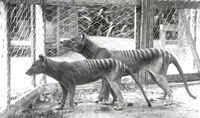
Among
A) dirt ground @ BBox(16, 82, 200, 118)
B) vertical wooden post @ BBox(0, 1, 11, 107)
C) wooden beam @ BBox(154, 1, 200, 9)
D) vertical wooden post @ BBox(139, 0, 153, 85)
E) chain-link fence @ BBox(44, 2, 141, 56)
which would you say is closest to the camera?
vertical wooden post @ BBox(0, 1, 11, 107)

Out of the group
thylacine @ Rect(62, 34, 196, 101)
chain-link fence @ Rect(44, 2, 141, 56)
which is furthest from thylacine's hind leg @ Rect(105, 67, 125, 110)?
chain-link fence @ Rect(44, 2, 141, 56)

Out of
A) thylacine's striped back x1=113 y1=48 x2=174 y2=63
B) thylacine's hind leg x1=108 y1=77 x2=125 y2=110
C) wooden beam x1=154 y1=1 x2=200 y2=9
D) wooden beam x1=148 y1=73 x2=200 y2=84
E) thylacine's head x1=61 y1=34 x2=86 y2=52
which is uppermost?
wooden beam x1=154 y1=1 x2=200 y2=9

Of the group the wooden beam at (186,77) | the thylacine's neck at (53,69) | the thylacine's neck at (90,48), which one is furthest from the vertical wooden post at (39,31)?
the wooden beam at (186,77)

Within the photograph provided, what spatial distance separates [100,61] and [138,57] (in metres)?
0.79

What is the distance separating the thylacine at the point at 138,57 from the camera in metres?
5.39

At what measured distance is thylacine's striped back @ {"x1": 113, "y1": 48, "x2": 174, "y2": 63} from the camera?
17.7 ft

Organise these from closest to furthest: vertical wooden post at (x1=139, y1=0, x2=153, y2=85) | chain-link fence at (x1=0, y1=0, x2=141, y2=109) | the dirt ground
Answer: chain-link fence at (x1=0, y1=0, x2=141, y2=109) < the dirt ground < vertical wooden post at (x1=139, y1=0, x2=153, y2=85)

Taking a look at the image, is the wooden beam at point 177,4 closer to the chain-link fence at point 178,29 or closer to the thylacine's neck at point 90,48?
the chain-link fence at point 178,29

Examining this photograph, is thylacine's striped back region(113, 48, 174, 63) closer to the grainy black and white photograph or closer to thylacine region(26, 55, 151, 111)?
the grainy black and white photograph

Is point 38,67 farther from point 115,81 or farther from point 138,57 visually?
point 138,57

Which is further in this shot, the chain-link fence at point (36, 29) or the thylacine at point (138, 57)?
A: the thylacine at point (138, 57)

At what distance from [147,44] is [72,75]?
2306 millimetres

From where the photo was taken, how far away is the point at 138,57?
5477 mm

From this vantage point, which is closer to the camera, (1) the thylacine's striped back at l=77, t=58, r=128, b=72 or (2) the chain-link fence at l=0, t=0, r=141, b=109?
(2) the chain-link fence at l=0, t=0, r=141, b=109
